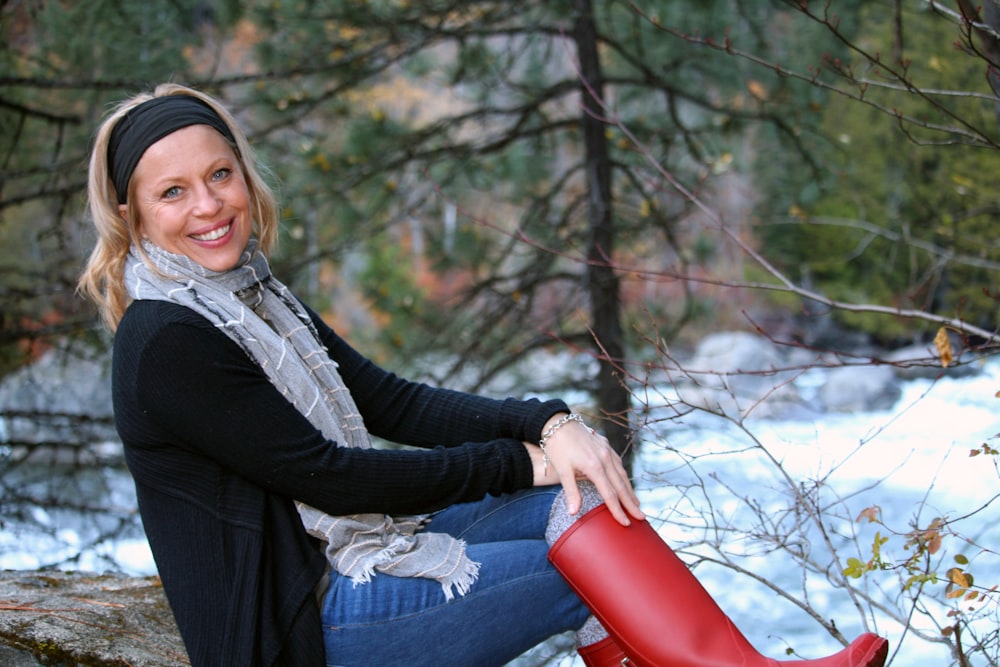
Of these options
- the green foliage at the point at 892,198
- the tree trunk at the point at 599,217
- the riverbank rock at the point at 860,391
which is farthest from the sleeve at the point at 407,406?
the riverbank rock at the point at 860,391

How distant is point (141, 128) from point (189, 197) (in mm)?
127

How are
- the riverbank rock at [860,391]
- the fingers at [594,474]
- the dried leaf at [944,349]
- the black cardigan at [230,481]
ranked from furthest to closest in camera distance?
the riverbank rock at [860,391] < the dried leaf at [944,349] < the fingers at [594,474] < the black cardigan at [230,481]

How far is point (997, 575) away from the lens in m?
4.21

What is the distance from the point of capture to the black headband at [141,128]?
1522 mm

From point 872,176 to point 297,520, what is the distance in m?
12.5

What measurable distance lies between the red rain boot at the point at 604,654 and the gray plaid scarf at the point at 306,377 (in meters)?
0.25

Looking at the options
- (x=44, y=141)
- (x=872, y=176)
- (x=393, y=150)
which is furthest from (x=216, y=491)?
(x=872, y=176)

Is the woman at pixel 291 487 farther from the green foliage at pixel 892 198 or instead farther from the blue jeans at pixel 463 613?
the green foliage at pixel 892 198

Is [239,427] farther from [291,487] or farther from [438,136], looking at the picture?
[438,136]

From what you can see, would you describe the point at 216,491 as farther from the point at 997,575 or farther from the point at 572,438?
the point at 997,575

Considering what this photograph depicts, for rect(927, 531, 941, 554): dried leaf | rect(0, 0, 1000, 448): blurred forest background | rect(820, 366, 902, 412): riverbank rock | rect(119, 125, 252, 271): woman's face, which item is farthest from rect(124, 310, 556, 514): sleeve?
rect(820, 366, 902, 412): riverbank rock

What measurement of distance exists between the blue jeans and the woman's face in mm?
572

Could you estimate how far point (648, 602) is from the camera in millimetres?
1414

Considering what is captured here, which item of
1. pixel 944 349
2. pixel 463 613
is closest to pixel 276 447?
pixel 463 613
